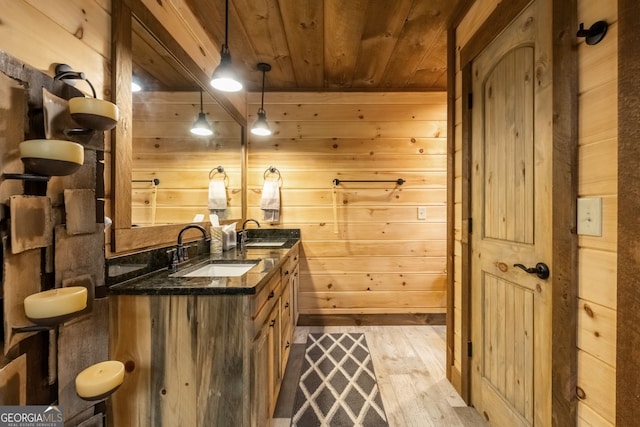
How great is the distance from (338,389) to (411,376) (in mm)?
565

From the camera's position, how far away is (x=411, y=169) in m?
3.00

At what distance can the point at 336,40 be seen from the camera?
2145mm

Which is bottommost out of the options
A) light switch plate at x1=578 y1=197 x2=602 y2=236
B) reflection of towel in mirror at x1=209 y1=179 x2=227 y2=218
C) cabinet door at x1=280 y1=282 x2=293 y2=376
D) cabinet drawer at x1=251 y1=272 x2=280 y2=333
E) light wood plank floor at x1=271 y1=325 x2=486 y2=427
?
light wood plank floor at x1=271 y1=325 x2=486 y2=427

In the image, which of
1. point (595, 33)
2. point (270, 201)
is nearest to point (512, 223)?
point (595, 33)

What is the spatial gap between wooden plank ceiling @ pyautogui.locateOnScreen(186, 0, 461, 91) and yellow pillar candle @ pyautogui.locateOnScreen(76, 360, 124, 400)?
1973 millimetres

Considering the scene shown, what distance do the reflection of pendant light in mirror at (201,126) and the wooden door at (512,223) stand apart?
71.8 inches

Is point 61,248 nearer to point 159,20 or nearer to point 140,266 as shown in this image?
point 140,266

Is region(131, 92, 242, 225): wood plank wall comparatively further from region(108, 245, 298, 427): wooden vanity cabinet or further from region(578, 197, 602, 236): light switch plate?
region(578, 197, 602, 236): light switch plate

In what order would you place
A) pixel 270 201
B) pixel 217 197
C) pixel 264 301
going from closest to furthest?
pixel 264 301 < pixel 217 197 < pixel 270 201

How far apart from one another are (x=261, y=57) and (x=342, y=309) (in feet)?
8.19

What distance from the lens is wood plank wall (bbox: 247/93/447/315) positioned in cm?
299

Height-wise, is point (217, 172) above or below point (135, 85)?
below

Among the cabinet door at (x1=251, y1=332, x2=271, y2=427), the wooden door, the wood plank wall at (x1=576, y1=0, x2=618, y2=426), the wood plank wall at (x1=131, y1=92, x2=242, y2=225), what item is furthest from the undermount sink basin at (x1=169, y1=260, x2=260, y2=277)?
the wood plank wall at (x1=576, y1=0, x2=618, y2=426)

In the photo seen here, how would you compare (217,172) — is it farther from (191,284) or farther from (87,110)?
(87,110)
